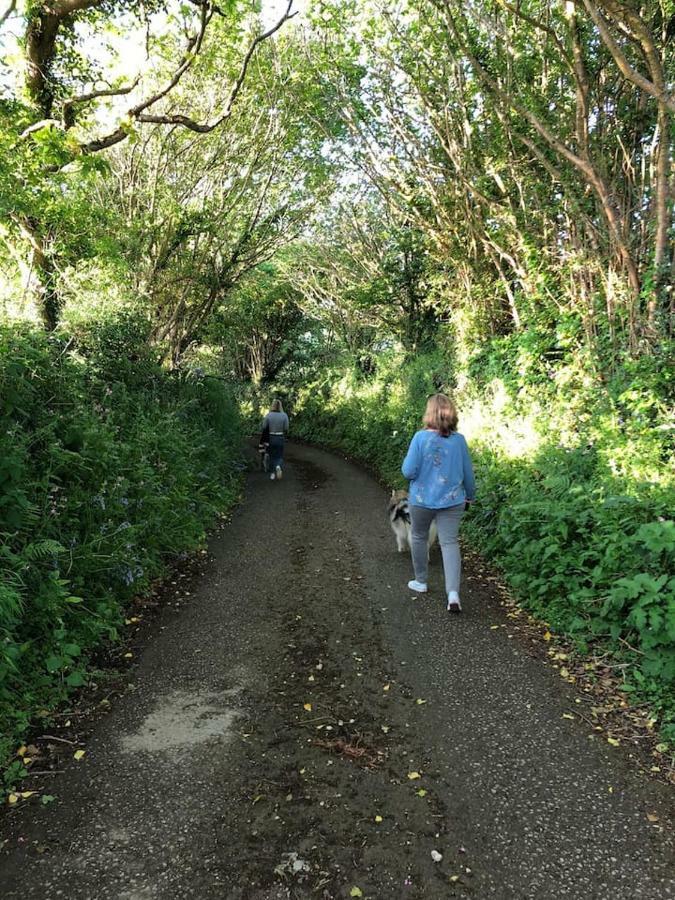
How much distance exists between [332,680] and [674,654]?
243 centimetres

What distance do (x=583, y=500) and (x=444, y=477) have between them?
1423mm

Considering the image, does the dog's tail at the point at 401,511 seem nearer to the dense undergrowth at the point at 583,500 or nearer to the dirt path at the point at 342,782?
the dense undergrowth at the point at 583,500

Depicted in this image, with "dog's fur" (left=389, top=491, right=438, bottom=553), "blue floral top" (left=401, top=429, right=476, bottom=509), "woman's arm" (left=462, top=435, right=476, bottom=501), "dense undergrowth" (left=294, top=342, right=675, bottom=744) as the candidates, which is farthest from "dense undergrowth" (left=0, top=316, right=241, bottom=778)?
"dense undergrowth" (left=294, top=342, right=675, bottom=744)

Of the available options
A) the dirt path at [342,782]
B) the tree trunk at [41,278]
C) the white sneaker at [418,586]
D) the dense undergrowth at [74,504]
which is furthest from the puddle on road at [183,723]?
the tree trunk at [41,278]

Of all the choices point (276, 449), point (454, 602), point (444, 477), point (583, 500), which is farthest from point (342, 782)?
point (276, 449)

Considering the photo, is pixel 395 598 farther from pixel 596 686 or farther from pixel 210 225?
pixel 210 225

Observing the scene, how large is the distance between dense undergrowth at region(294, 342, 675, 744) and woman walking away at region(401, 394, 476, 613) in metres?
0.85

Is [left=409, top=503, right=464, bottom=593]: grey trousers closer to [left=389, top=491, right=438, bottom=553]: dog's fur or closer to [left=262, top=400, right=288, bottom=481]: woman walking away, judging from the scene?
[left=389, top=491, right=438, bottom=553]: dog's fur

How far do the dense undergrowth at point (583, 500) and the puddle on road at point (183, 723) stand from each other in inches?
113

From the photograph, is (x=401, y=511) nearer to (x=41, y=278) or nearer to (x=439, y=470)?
(x=439, y=470)

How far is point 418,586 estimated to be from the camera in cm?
563

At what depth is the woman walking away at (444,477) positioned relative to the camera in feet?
17.1

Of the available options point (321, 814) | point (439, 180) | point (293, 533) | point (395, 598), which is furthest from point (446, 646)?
point (439, 180)

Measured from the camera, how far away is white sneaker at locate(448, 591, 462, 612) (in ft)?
16.8
